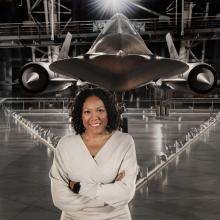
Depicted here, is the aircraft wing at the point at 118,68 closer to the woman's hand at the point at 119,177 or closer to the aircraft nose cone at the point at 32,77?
the aircraft nose cone at the point at 32,77

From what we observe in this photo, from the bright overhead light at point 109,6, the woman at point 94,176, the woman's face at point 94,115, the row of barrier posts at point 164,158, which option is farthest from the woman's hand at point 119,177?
the bright overhead light at point 109,6

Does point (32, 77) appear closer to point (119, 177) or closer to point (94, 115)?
point (94, 115)

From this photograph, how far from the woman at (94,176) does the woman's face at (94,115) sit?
3cm

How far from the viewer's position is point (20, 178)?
6656 millimetres

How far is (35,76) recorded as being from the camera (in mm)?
12266

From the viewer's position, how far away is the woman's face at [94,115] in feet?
7.43

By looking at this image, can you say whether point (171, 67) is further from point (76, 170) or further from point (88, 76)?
point (76, 170)

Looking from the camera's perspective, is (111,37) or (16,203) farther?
(111,37)

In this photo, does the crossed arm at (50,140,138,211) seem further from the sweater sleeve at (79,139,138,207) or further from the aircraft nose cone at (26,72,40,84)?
the aircraft nose cone at (26,72,40,84)

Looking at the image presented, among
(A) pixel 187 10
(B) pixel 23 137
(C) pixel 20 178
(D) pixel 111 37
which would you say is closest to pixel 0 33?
(A) pixel 187 10

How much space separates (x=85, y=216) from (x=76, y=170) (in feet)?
0.80

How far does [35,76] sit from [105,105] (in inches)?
403

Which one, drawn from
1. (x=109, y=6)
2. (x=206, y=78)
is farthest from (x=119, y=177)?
(x=109, y=6)

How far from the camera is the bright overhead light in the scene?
1220 inches
